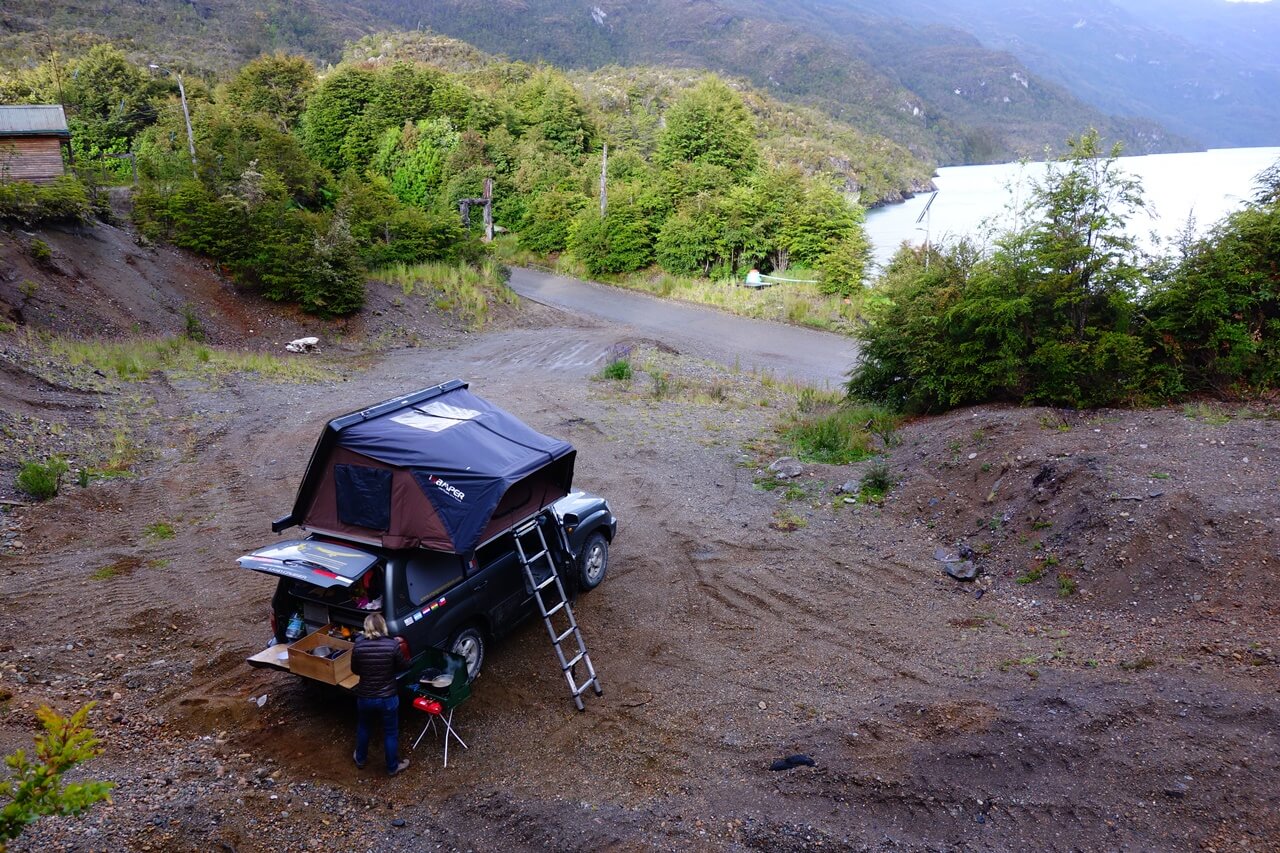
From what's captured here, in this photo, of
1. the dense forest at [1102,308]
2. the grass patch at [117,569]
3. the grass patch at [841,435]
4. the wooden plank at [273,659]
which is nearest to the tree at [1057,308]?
the dense forest at [1102,308]

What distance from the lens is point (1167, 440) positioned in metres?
10.1

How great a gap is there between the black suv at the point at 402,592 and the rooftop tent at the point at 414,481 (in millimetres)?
190

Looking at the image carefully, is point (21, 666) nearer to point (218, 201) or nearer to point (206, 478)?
point (206, 478)

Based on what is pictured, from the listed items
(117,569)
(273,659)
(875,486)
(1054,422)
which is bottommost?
(117,569)

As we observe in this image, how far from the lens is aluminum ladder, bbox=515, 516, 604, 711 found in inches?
282

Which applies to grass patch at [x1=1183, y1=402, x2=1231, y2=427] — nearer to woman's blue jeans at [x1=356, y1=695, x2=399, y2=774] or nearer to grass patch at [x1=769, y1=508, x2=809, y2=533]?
grass patch at [x1=769, y1=508, x2=809, y2=533]

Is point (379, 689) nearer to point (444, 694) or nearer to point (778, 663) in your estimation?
point (444, 694)

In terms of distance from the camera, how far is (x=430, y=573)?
6.99 meters

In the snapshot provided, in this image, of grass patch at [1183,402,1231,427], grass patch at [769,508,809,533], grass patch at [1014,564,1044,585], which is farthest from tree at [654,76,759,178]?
grass patch at [1014,564,1044,585]

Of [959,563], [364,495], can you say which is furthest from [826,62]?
[364,495]

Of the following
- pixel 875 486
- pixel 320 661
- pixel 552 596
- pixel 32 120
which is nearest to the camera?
pixel 320 661

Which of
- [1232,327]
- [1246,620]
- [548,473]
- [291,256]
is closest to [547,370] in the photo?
[291,256]

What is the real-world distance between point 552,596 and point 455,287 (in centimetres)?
2365

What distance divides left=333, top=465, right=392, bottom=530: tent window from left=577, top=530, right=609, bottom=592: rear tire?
8.60 ft
